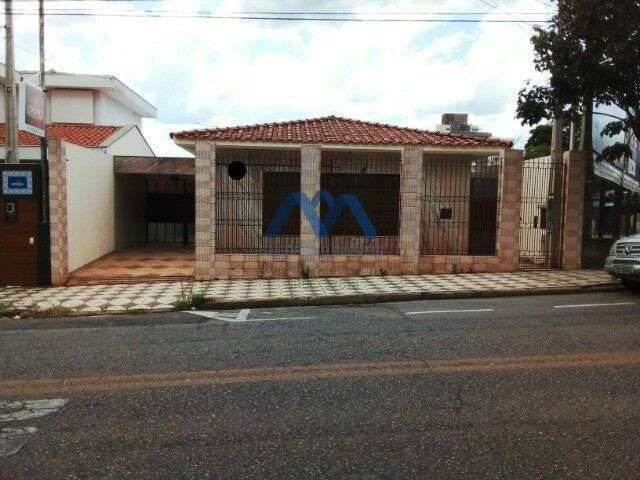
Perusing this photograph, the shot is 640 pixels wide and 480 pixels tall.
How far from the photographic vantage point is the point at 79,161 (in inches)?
525

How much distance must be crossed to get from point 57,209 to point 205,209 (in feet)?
9.91

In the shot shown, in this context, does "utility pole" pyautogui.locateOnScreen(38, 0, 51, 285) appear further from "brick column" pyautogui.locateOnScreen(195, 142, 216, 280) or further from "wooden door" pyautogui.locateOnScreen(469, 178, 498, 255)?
"wooden door" pyautogui.locateOnScreen(469, 178, 498, 255)

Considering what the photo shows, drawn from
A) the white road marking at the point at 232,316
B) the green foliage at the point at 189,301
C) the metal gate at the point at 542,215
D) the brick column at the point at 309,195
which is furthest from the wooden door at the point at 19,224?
the metal gate at the point at 542,215

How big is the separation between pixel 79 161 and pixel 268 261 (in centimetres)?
511

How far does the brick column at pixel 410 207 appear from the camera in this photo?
12.7 m

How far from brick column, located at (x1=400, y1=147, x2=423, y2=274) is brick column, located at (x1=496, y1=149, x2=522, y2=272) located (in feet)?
6.21

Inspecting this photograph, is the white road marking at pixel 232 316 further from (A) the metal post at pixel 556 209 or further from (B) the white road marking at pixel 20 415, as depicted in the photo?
(A) the metal post at pixel 556 209

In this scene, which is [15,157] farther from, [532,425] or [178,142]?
[532,425]

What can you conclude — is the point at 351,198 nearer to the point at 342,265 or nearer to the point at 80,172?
the point at 342,265

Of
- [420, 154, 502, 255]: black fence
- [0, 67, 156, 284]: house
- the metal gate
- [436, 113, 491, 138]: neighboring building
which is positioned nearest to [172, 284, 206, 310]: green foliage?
[0, 67, 156, 284]: house

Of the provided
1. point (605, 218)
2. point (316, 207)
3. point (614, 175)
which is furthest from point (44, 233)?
point (614, 175)

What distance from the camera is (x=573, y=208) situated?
1315 cm

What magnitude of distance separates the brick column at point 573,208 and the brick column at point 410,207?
11.5 feet

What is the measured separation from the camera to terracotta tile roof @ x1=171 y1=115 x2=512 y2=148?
12.7m
